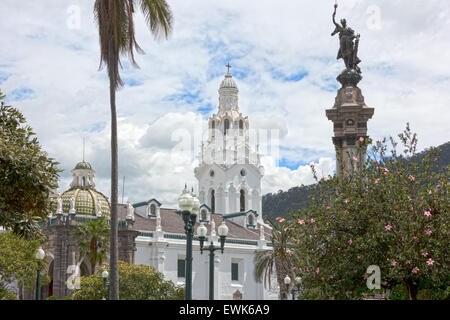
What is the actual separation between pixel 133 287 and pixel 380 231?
31.2m

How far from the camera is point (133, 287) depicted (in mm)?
45625

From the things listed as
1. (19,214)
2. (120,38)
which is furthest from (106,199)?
(19,214)

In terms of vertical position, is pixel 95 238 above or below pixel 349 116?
below

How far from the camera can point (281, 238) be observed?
50.4 metres

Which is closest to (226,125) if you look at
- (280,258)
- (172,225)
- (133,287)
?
(172,225)

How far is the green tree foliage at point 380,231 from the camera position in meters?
16.8

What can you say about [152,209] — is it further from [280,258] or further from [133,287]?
[133,287]

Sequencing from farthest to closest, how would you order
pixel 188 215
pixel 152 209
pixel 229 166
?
pixel 229 166 → pixel 152 209 → pixel 188 215

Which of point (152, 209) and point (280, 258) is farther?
point (152, 209)

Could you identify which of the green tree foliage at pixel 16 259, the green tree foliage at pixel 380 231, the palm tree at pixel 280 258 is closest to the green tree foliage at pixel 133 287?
the green tree foliage at pixel 16 259

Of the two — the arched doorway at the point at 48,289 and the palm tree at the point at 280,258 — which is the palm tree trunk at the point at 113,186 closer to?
the palm tree at the point at 280,258

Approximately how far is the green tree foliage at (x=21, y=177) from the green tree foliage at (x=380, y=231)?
722 centimetres
